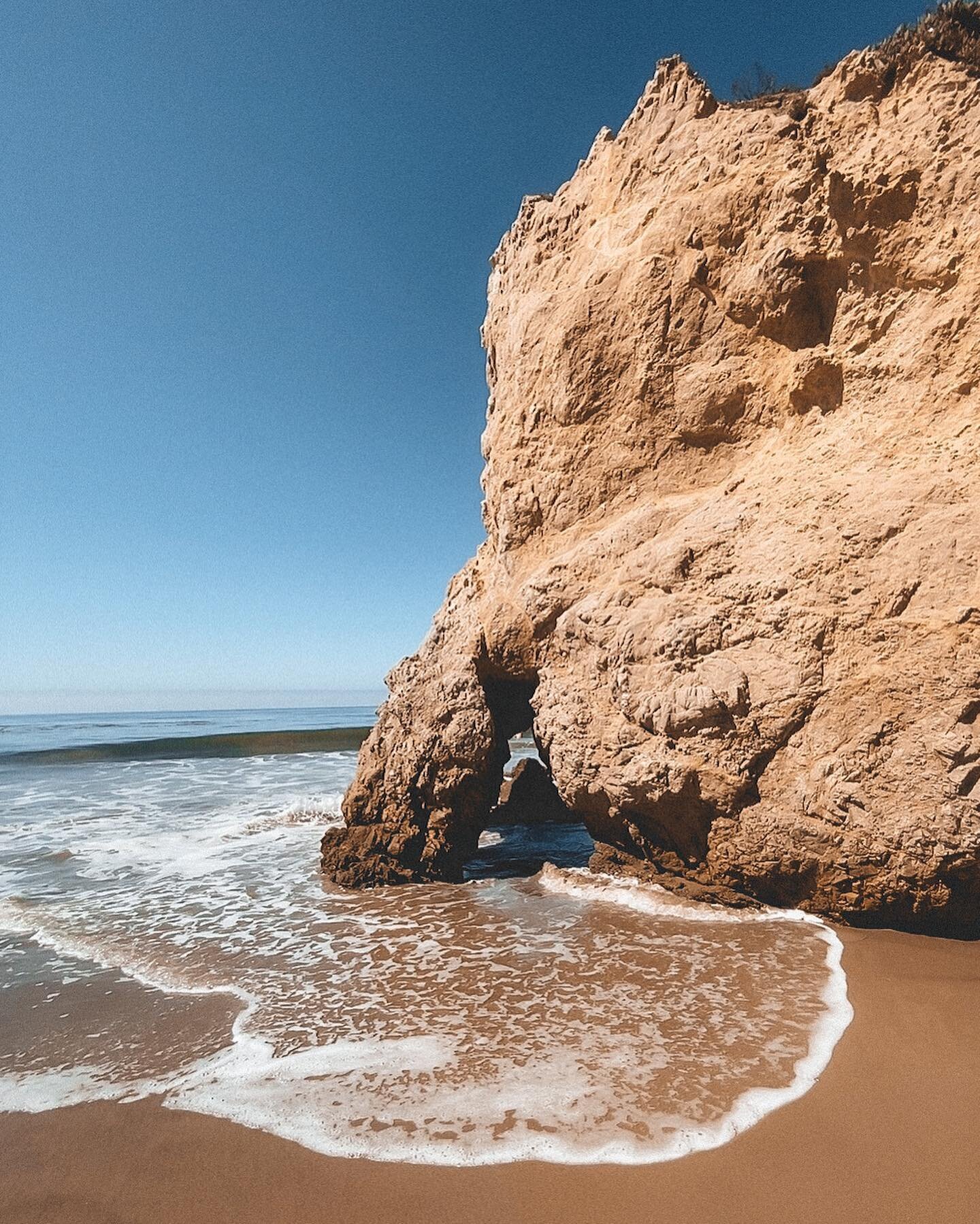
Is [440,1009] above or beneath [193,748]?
above

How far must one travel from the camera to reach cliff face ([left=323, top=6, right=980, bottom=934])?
5.59 meters

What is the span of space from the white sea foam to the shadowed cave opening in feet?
2.80

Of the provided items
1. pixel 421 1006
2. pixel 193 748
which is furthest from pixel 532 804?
pixel 193 748

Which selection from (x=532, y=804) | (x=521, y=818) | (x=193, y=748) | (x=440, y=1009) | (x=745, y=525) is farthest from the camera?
(x=193, y=748)

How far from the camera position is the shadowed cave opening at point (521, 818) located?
30.1 ft

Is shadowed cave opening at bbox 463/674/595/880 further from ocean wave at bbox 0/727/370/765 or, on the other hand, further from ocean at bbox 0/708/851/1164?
ocean wave at bbox 0/727/370/765

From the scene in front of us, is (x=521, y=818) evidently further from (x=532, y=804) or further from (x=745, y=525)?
(x=745, y=525)

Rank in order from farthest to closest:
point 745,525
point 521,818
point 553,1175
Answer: point 521,818, point 745,525, point 553,1175

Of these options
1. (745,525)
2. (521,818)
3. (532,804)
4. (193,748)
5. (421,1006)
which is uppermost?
(745,525)

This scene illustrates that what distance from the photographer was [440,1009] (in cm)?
496

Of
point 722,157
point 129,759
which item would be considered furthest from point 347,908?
point 129,759

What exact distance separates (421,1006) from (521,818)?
793cm

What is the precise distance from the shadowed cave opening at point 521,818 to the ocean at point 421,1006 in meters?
0.14

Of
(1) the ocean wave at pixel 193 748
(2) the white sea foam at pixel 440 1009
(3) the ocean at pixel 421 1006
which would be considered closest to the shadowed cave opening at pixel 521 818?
(3) the ocean at pixel 421 1006
